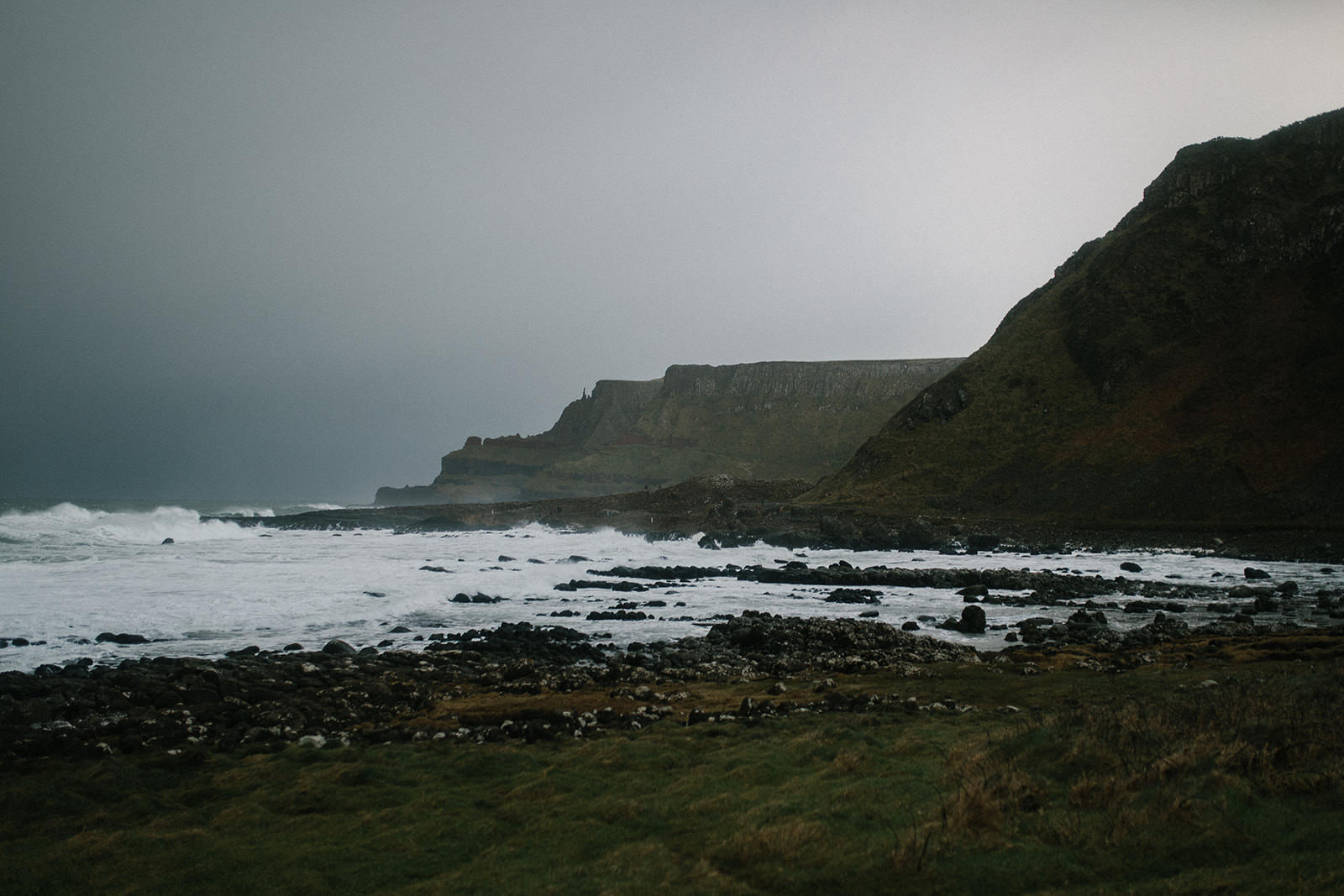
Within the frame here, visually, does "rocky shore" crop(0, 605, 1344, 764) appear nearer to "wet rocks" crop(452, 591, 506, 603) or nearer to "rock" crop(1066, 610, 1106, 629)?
"rock" crop(1066, 610, 1106, 629)

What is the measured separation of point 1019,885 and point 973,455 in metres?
75.0

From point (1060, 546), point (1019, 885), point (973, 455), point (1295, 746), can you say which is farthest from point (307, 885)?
point (973, 455)

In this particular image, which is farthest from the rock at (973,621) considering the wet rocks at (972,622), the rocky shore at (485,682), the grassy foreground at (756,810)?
the grassy foreground at (756,810)

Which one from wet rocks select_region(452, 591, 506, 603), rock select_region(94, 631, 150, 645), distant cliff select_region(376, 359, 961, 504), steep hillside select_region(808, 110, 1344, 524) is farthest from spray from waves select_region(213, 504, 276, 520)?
rock select_region(94, 631, 150, 645)

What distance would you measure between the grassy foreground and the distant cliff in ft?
414

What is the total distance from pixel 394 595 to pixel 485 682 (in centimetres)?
1572

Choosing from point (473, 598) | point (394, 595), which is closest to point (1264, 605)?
point (473, 598)

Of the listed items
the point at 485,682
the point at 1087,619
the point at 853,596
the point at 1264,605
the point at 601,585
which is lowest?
the point at 601,585

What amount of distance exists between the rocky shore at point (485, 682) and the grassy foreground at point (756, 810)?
111cm

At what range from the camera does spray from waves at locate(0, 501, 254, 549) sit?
56141mm

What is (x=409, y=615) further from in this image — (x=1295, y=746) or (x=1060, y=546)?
(x=1060, y=546)

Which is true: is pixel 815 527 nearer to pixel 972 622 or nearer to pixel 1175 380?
pixel 1175 380

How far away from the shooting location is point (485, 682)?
1589cm

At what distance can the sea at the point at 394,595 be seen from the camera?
21.7 metres
